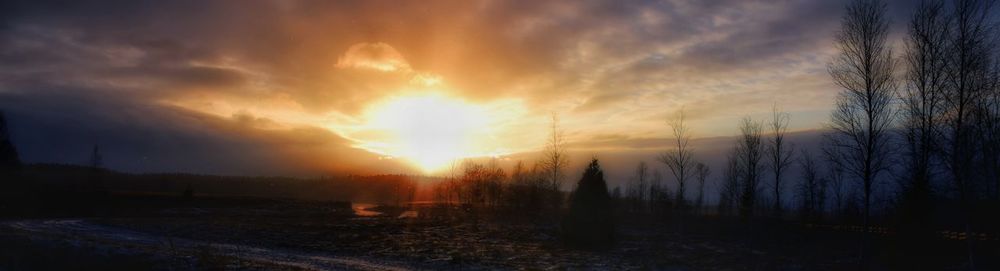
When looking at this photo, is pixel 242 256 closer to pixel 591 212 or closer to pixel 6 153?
pixel 591 212

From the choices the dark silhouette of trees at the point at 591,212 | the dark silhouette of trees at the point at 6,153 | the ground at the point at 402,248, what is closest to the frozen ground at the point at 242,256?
the ground at the point at 402,248

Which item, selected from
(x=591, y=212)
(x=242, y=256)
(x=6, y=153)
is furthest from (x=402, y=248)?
(x=6, y=153)

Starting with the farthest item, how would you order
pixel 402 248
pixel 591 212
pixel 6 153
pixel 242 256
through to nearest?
1. pixel 6 153
2. pixel 402 248
3. pixel 591 212
4. pixel 242 256

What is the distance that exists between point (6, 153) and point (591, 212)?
95970 millimetres

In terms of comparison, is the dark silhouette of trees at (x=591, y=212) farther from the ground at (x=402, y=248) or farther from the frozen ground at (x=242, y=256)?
the frozen ground at (x=242, y=256)

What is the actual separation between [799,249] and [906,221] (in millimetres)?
6921

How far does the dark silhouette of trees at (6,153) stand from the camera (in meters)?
77.4

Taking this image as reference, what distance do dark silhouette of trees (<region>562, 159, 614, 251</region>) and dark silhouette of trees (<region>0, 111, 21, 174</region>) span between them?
3349 inches

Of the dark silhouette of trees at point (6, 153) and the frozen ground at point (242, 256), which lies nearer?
the frozen ground at point (242, 256)

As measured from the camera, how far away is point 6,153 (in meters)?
82.4

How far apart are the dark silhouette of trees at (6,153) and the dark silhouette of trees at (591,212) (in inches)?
3349

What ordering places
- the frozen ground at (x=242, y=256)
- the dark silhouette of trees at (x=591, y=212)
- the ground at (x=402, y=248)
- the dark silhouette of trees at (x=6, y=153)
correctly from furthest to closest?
the dark silhouette of trees at (x=6, y=153) → the dark silhouette of trees at (x=591, y=212) → the frozen ground at (x=242, y=256) → the ground at (x=402, y=248)

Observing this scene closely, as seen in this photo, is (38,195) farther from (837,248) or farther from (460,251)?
(837,248)

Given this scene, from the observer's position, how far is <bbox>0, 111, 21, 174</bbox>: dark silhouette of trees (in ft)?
254
